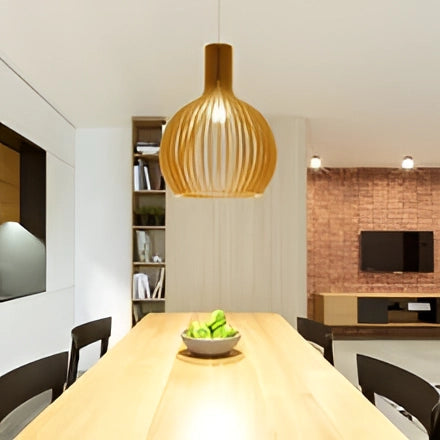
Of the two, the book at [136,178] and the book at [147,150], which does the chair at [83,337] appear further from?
the book at [147,150]

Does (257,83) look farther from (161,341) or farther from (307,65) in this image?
(161,341)

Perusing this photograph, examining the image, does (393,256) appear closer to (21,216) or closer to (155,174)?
(155,174)

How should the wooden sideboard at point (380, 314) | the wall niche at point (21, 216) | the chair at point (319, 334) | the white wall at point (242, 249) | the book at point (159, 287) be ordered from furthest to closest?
the wooden sideboard at point (380, 314)
the book at point (159, 287)
the white wall at point (242, 249)
the wall niche at point (21, 216)
the chair at point (319, 334)

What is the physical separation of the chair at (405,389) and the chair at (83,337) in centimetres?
140

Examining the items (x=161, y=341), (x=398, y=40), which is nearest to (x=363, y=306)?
(x=398, y=40)

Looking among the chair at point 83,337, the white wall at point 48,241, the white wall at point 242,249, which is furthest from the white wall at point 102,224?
the chair at point 83,337

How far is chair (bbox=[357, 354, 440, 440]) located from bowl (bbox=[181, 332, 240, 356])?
0.53 metres

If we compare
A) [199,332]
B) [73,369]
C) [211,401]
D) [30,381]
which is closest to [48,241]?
[73,369]

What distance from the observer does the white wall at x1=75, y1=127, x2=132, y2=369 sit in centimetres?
567

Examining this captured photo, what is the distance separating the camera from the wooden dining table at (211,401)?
4.54ft

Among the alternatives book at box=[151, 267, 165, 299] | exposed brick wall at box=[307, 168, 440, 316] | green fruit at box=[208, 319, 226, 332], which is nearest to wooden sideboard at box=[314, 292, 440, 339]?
exposed brick wall at box=[307, 168, 440, 316]

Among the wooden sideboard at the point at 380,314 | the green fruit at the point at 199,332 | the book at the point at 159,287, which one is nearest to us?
the green fruit at the point at 199,332

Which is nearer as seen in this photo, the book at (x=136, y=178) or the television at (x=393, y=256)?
the book at (x=136, y=178)

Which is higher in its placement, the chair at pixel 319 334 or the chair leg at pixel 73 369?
the chair at pixel 319 334
